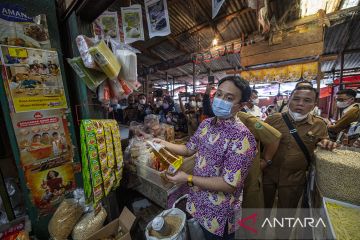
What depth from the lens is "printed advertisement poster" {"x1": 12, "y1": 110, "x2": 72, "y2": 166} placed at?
5.20 ft

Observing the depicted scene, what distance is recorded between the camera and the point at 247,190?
1806 mm

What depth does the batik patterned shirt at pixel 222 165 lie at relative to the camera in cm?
114

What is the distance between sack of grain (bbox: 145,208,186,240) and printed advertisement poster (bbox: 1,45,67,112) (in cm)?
175

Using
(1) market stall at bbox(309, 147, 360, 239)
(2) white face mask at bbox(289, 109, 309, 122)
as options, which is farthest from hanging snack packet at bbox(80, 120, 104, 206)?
(2) white face mask at bbox(289, 109, 309, 122)

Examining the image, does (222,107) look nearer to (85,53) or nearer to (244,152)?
(244,152)

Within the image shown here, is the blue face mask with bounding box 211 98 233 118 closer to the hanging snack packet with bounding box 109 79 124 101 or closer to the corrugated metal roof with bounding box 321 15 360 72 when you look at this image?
the hanging snack packet with bounding box 109 79 124 101

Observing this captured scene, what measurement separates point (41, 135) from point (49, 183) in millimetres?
598

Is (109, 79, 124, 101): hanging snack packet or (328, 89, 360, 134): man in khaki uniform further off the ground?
(109, 79, 124, 101): hanging snack packet

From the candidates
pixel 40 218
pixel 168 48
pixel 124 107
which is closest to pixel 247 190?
pixel 40 218

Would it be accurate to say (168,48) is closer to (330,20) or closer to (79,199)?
(330,20)

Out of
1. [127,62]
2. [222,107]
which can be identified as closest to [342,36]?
[222,107]

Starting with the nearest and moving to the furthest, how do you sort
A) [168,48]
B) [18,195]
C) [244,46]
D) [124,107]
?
[18,195]
[244,46]
[168,48]
[124,107]

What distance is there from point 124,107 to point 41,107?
283 inches

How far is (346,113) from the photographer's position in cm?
347
